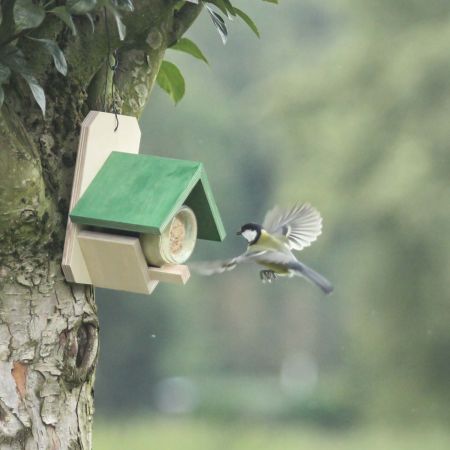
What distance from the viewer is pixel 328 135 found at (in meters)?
9.95

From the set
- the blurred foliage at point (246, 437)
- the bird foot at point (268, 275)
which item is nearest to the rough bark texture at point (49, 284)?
the bird foot at point (268, 275)

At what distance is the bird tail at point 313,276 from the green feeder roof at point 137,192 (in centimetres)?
24

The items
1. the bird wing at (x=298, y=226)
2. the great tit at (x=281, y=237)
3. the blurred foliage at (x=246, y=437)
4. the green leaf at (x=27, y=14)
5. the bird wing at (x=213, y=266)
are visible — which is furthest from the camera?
the blurred foliage at (x=246, y=437)

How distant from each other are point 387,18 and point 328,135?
50.3 inches

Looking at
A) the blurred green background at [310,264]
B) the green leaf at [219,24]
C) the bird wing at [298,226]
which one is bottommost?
the bird wing at [298,226]

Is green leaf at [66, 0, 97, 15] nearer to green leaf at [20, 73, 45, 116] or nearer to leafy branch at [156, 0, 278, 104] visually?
green leaf at [20, 73, 45, 116]

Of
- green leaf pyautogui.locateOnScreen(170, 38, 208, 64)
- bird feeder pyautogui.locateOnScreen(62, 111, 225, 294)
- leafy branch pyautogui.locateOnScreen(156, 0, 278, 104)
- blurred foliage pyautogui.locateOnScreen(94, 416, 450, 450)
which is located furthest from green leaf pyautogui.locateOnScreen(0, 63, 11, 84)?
blurred foliage pyautogui.locateOnScreen(94, 416, 450, 450)

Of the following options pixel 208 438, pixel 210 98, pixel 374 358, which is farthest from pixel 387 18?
pixel 208 438

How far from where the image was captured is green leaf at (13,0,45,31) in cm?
160

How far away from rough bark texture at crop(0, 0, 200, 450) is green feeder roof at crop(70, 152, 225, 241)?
6cm

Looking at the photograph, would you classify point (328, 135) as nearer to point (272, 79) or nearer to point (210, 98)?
point (272, 79)

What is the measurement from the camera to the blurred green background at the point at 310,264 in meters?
9.59

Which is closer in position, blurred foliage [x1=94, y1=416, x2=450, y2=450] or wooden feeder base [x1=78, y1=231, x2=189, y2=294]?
wooden feeder base [x1=78, y1=231, x2=189, y2=294]

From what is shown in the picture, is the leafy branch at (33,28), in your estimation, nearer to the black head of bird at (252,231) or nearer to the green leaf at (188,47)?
the green leaf at (188,47)
